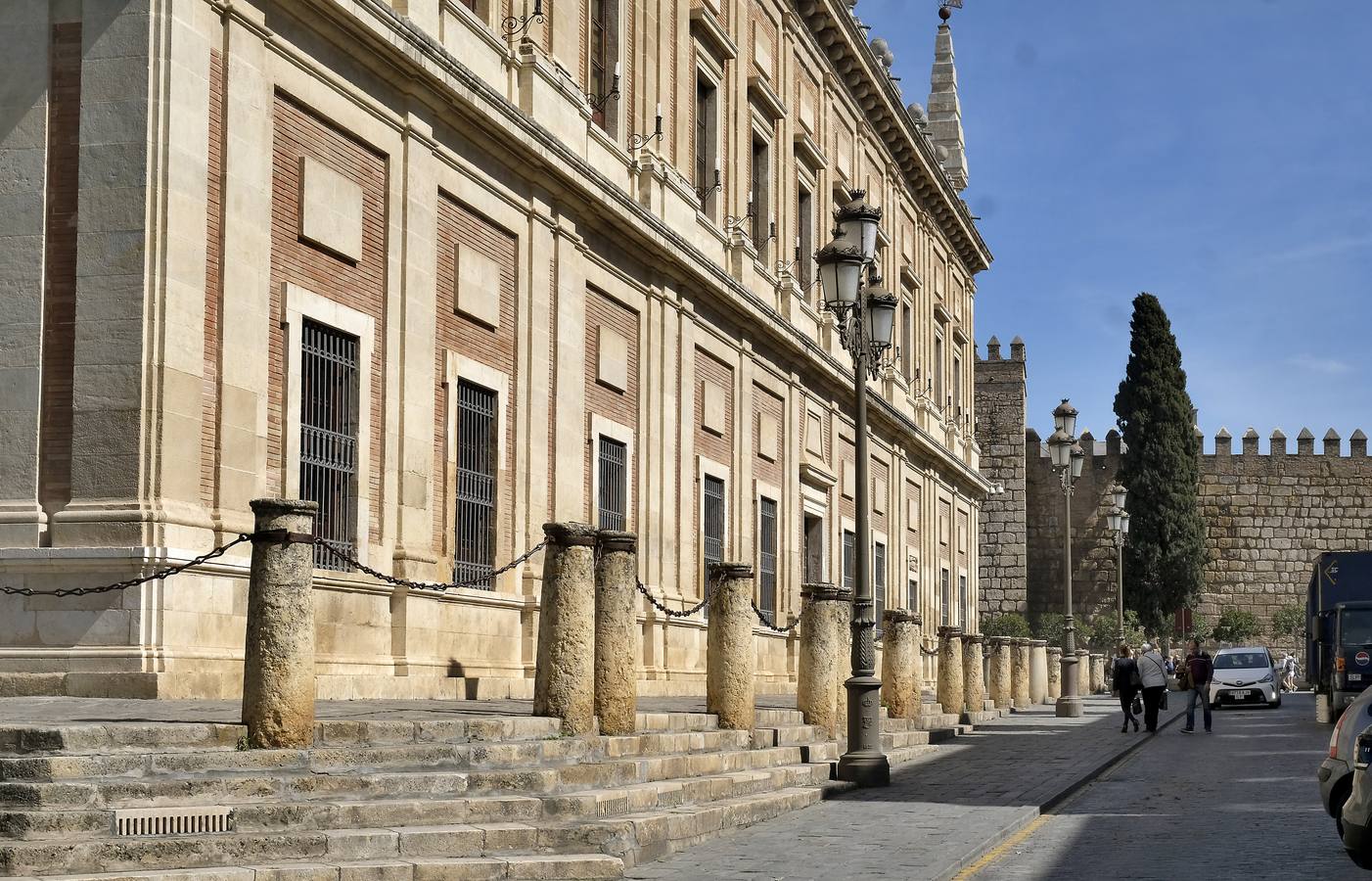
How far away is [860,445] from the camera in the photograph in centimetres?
1669

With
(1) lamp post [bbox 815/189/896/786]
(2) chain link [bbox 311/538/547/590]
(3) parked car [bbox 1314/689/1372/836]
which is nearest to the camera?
(3) parked car [bbox 1314/689/1372/836]

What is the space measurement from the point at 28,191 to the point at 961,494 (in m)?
36.7

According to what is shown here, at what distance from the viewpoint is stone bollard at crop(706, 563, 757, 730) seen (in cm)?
1534

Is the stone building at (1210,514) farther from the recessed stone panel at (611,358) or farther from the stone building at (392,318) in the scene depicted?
the recessed stone panel at (611,358)

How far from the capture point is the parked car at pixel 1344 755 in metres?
10.5

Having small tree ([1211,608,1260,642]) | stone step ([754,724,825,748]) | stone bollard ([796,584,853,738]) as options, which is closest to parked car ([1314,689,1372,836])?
stone step ([754,724,825,748])

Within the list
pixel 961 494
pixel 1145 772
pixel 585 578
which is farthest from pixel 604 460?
pixel 961 494

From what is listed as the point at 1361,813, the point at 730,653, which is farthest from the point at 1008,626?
the point at 1361,813

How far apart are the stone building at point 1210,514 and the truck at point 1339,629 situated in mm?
28751

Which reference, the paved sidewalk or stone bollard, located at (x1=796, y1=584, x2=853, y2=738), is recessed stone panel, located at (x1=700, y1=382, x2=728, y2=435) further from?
stone bollard, located at (x1=796, y1=584, x2=853, y2=738)

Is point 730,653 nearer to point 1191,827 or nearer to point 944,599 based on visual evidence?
point 1191,827

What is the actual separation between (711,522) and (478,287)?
8426 millimetres

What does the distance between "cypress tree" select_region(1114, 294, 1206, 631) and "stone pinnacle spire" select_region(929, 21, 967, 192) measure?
49.5 ft

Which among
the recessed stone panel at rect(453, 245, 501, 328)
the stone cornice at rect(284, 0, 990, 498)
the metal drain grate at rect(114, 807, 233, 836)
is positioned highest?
the stone cornice at rect(284, 0, 990, 498)
